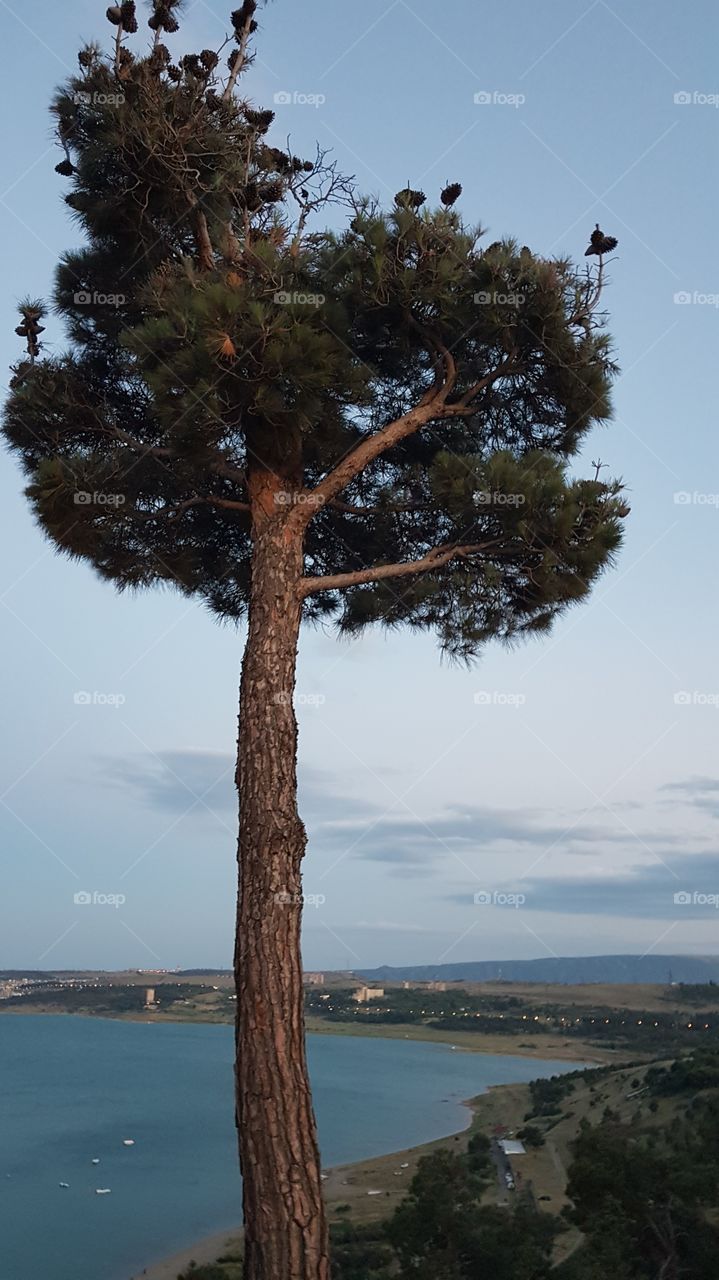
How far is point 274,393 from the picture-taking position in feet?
17.7

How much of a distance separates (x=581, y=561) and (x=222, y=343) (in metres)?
2.59

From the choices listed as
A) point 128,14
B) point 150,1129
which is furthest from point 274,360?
point 150,1129

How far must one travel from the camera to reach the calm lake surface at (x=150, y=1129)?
42094 millimetres

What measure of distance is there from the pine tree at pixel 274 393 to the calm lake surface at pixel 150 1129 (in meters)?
38.6

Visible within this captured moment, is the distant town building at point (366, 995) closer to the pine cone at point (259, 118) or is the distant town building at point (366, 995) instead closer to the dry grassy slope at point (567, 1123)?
the dry grassy slope at point (567, 1123)

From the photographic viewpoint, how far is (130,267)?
21.7 feet

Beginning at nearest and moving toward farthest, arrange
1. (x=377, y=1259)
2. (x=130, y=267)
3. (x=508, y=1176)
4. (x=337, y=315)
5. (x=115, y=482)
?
(x=337, y=315) → (x=115, y=482) → (x=130, y=267) → (x=377, y=1259) → (x=508, y=1176)

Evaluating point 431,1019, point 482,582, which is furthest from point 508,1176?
point 431,1019

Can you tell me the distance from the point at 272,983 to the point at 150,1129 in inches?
2956

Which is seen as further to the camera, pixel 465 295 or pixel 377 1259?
pixel 377 1259

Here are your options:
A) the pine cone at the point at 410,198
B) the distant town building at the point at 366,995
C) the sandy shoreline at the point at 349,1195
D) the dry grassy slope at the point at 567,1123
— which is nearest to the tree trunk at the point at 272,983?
the pine cone at the point at 410,198

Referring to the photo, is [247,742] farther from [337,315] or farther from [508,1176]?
[508,1176]

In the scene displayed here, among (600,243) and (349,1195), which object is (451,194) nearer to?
(600,243)

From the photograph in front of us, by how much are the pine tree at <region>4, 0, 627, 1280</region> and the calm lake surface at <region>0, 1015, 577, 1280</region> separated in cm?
3861
